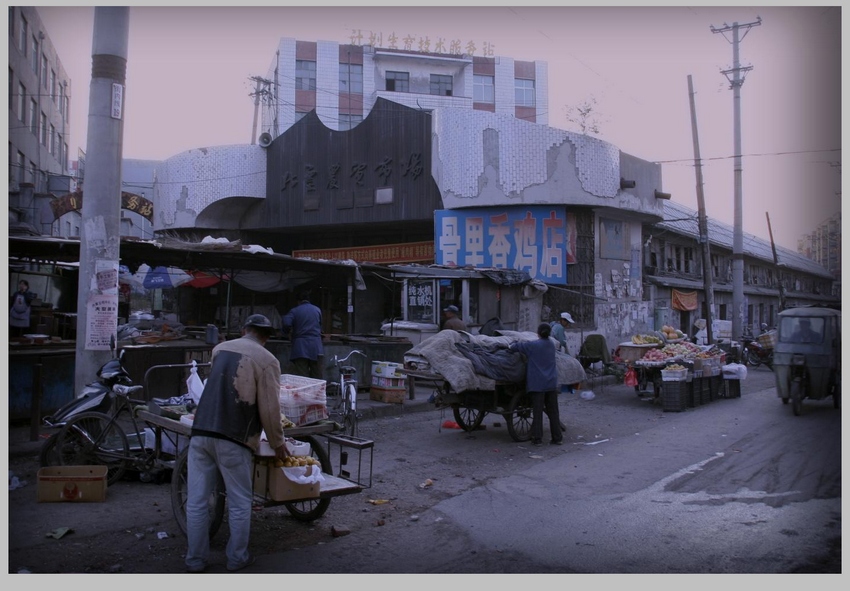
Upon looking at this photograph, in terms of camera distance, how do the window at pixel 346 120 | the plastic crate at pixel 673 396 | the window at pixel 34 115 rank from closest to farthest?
1. the window at pixel 34 115
2. the plastic crate at pixel 673 396
3. the window at pixel 346 120

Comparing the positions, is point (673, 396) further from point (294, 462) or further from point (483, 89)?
point (483, 89)

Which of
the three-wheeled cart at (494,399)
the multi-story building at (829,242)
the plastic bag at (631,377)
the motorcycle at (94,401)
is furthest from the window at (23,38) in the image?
the plastic bag at (631,377)

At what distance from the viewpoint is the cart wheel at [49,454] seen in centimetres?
672

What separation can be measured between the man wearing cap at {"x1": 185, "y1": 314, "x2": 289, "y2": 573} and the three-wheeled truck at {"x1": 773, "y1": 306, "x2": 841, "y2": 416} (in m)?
9.48

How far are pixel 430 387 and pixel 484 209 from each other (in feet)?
25.8

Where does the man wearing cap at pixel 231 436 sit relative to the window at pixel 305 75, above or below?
below

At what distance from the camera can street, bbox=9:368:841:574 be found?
498cm

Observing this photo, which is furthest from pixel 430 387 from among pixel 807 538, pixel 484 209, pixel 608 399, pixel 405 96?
pixel 405 96

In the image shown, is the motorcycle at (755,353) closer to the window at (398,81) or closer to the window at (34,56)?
the window at (34,56)

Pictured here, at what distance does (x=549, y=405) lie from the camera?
977 cm

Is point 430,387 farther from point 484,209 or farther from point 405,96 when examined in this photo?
point 405,96

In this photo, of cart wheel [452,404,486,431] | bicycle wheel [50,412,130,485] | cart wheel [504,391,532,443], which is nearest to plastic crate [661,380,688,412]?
cart wheel [504,391,532,443]

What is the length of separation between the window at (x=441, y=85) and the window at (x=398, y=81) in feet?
5.57

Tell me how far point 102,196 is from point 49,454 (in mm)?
2778
